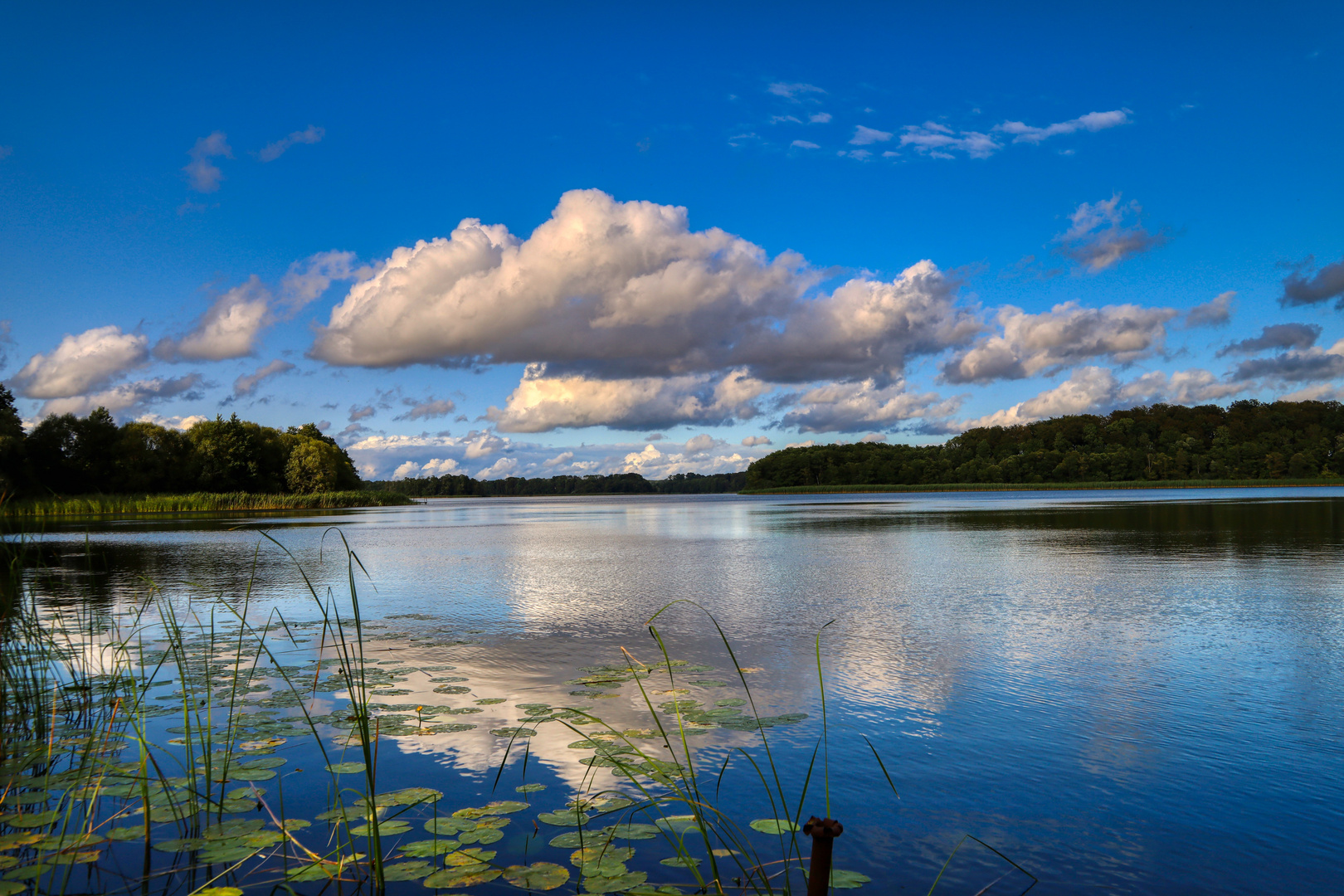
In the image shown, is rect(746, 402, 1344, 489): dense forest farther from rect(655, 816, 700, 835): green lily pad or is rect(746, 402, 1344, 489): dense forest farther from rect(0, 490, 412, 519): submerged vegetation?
rect(655, 816, 700, 835): green lily pad

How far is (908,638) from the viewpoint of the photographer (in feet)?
29.7

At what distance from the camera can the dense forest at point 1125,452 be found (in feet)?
395

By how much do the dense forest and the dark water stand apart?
414ft

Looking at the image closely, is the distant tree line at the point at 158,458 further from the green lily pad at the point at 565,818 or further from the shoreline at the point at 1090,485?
the shoreline at the point at 1090,485

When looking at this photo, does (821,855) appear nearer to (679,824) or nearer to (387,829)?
(679,824)

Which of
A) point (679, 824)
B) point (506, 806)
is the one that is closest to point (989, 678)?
point (679, 824)

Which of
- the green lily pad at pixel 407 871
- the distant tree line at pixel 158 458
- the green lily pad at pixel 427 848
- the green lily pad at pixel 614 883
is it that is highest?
the distant tree line at pixel 158 458

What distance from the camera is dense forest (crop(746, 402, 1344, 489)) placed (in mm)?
120312

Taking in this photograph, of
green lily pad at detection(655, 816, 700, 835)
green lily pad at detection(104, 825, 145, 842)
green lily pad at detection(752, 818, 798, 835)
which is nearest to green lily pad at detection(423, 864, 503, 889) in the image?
green lily pad at detection(655, 816, 700, 835)

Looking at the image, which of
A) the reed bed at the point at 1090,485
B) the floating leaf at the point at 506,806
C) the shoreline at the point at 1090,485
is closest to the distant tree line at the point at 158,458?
the floating leaf at the point at 506,806

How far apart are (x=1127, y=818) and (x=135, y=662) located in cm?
926

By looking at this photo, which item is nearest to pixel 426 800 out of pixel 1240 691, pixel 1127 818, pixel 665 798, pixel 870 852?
pixel 665 798

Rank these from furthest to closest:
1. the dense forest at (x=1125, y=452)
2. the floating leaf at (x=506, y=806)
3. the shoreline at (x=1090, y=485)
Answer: the dense forest at (x=1125, y=452), the shoreline at (x=1090, y=485), the floating leaf at (x=506, y=806)

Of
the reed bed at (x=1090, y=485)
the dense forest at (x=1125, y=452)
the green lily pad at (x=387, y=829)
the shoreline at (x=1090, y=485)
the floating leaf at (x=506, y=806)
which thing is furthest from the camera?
the dense forest at (x=1125, y=452)
